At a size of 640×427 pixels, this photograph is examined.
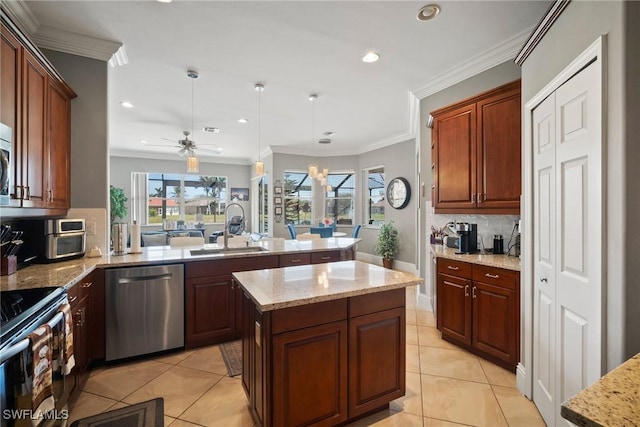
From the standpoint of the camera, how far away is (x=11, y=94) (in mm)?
1845

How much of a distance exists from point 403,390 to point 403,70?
126 inches

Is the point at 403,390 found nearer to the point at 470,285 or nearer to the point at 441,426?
the point at 441,426

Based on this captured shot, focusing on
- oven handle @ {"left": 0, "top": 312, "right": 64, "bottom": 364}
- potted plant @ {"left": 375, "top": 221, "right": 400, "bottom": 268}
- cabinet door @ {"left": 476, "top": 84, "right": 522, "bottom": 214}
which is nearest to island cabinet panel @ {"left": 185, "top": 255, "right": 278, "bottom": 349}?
oven handle @ {"left": 0, "top": 312, "right": 64, "bottom": 364}

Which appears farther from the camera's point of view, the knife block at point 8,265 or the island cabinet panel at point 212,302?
the island cabinet panel at point 212,302

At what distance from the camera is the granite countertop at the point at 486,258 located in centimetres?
240

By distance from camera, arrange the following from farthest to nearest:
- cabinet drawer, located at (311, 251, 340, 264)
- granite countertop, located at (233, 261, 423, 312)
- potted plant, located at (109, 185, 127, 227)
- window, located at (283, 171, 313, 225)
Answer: window, located at (283, 171, 313, 225)
potted plant, located at (109, 185, 127, 227)
cabinet drawer, located at (311, 251, 340, 264)
granite countertop, located at (233, 261, 423, 312)

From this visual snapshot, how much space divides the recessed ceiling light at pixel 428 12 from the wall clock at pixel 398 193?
410cm

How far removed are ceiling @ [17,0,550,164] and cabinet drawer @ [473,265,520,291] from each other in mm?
2103

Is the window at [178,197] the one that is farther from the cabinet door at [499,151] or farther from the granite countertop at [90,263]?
the cabinet door at [499,151]

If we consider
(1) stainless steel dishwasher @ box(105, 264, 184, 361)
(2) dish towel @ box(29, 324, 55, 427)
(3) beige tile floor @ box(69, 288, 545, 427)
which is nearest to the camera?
(2) dish towel @ box(29, 324, 55, 427)

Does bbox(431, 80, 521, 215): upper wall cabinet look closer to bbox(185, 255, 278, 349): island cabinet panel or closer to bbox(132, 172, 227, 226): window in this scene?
bbox(185, 255, 278, 349): island cabinet panel

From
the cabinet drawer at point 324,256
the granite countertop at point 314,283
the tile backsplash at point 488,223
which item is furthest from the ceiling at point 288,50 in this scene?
the cabinet drawer at point 324,256

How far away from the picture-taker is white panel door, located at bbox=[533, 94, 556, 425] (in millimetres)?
1751

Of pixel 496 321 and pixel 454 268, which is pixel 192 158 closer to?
pixel 454 268
